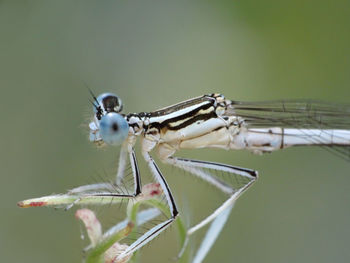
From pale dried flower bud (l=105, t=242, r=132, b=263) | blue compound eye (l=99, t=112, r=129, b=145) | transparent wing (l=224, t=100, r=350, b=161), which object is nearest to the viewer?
pale dried flower bud (l=105, t=242, r=132, b=263)

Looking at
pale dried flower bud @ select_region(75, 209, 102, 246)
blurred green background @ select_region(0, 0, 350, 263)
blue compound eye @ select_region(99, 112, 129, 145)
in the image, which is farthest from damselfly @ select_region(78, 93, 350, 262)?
blurred green background @ select_region(0, 0, 350, 263)

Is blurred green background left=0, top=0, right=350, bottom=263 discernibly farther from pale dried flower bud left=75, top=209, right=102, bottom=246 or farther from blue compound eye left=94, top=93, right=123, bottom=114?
pale dried flower bud left=75, top=209, right=102, bottom=246

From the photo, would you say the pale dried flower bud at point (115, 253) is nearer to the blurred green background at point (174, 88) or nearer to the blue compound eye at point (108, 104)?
the blue compound eye at point (108, 104)

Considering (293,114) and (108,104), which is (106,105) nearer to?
(108,104)

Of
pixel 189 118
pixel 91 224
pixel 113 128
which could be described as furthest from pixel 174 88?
pixel 91 224

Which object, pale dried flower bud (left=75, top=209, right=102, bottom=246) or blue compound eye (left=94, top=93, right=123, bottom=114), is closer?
pale dried flower bud (left=75, top=209, right=102, bottom=246)

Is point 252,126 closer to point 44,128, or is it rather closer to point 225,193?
point 225,193
